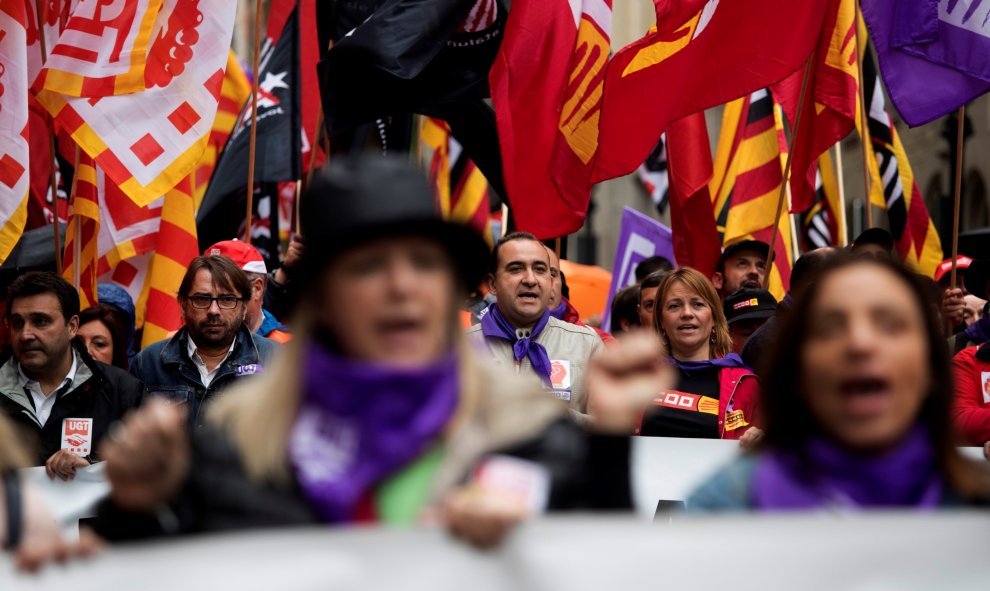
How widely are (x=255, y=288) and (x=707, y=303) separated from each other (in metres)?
2.21

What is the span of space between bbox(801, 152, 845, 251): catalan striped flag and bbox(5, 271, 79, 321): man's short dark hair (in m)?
6.41

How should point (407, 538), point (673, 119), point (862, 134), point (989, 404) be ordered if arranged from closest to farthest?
point (407, 538) < point (989, 404) < point (673, 119) < point (862, 134)

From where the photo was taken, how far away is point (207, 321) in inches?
240

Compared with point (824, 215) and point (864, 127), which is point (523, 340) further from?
point (824, 215)

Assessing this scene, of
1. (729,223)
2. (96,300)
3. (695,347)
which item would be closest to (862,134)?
(729,223)

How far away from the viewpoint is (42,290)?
229 inches

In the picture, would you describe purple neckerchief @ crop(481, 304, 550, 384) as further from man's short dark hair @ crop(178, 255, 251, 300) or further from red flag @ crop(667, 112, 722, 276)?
red flag @ crop(667, 112, 722, 276)

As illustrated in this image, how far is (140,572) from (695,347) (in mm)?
3853

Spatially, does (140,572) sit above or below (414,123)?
below

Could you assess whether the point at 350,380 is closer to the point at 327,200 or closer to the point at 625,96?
the point at 327,200

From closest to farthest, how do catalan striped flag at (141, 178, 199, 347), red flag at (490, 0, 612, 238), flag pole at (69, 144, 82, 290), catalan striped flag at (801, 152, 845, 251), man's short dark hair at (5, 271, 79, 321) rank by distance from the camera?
man's short dark hair at (5, 271, 79, 321), red flag at (490, 0, 612, 238), flag pole at (69, 144, 82, 290), catalan striped flag at (141, 178, 199, 347), catalan striped flag at (801, 152, 845, 251)

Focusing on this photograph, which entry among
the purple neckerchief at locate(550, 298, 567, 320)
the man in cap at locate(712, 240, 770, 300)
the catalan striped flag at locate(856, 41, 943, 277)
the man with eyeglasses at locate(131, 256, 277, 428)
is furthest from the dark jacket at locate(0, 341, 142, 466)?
the catalan striped flag at locate(856, 41, 943, 277)

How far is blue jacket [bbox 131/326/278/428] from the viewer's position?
6.03 meters

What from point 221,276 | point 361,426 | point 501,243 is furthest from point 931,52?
point 361,426
